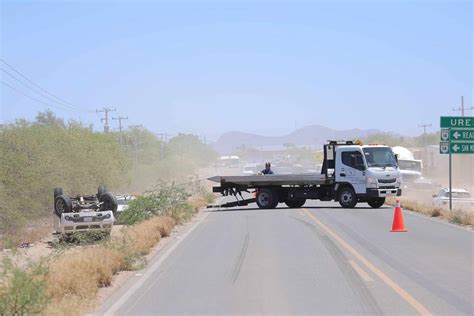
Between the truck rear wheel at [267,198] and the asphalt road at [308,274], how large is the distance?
37.0 feet

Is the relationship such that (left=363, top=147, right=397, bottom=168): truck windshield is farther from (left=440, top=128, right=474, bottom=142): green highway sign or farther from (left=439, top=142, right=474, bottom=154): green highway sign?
(left=440, top=128, right=474, bottom=142): green highway sign

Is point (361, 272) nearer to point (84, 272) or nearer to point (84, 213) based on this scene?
point (84, 272)

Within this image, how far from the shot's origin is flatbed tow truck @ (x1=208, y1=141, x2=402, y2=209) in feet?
109

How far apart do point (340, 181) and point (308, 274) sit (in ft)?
66.6

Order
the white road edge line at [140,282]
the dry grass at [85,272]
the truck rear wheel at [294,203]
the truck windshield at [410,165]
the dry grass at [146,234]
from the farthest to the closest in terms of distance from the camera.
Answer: the truck windshield at [410,165] < the truck rear wheel at [294,203] < the dry grass at [146,234] < the white road edge line at [140,282] < the dry grass at [85,272]

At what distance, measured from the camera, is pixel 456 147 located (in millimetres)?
31172

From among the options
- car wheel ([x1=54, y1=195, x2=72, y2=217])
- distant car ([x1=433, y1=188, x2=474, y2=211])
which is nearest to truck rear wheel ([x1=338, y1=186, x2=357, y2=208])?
distant car ([x1=433, y1=188, x2=474, y2=211])

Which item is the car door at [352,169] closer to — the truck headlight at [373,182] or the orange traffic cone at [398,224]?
the truck headlight at [373,182]

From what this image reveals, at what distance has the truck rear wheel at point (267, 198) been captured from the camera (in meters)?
35.4

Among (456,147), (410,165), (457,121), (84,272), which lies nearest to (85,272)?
(84,272)

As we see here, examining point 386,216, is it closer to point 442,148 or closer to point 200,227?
point 442,148

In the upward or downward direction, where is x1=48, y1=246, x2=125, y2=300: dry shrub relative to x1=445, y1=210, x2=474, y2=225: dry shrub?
upward

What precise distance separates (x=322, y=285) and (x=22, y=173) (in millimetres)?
25498

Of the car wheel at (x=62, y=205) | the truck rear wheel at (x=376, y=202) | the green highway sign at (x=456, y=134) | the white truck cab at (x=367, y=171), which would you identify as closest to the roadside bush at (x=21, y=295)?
the car wheel at (x=62, y=205)
